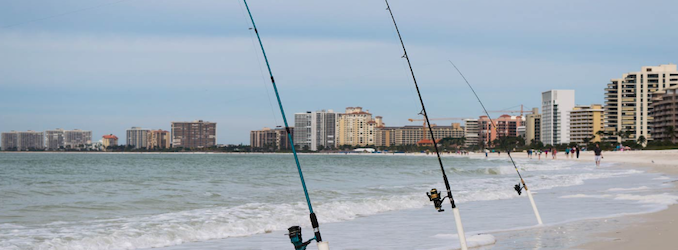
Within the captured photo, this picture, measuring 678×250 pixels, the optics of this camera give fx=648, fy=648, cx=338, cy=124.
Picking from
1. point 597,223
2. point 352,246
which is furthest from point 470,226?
point 352,246

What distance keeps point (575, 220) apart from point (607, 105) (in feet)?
489

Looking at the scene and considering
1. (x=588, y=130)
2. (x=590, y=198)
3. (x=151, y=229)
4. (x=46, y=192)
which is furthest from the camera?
(x=588, y=130)

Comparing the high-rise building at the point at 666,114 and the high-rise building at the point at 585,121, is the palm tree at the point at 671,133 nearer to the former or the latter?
the high-rise building at the point at 666,114

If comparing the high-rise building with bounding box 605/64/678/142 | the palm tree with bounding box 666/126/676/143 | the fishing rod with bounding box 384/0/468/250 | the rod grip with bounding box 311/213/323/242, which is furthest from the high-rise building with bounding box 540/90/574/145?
the rod grip with bounding box 311/213/323/242

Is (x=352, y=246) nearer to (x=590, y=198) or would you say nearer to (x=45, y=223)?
(x=45, y=223)

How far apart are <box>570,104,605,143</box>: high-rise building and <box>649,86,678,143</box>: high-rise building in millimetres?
40514

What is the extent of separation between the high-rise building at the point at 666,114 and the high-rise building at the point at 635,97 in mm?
14766

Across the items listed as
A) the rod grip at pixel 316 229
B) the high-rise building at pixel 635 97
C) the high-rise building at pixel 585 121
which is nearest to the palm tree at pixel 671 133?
the high-rise building at pixel 635 97

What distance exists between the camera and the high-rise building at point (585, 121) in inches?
6403

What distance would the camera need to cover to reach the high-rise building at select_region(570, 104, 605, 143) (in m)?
163

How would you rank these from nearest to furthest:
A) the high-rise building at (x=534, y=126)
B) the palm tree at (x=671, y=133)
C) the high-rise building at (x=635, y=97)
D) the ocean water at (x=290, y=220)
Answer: the ocean water at (x=290, y=220) < the palm tree at (x=671, y=133) < the high-rise building at (x=635, y=97) < the high-rise building at (x=534, y=126)

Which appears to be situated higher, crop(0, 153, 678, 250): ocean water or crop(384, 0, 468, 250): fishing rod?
crop(384, 0, 468, 250): fishing rod

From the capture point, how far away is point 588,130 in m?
164

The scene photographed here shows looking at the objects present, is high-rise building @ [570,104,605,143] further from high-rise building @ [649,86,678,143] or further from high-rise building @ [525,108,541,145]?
high-rise building @ [649,86,678,143]
